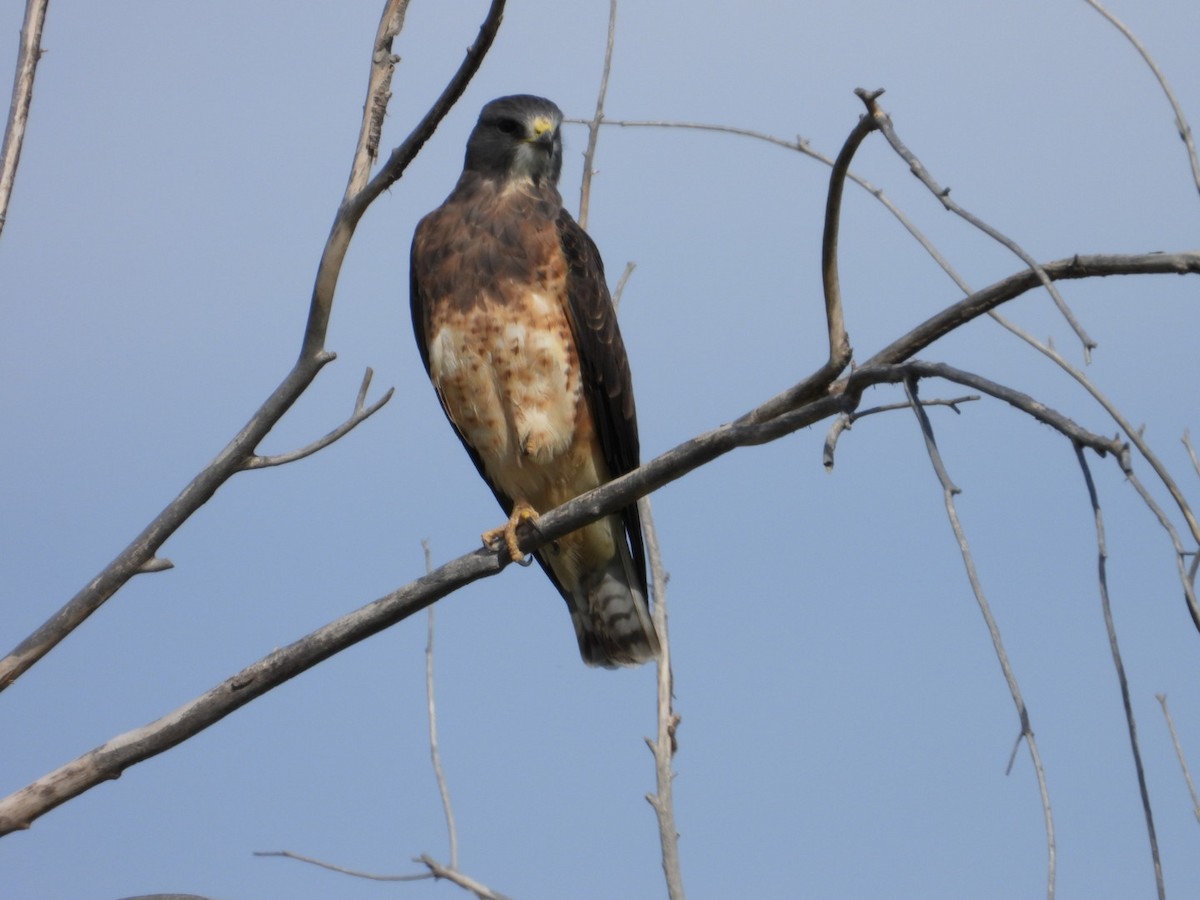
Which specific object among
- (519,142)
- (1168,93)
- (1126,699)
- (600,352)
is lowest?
(1126,699)

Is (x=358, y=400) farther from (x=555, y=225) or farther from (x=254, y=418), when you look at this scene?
(x=555, y=225)

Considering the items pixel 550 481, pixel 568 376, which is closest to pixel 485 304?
pixel 568 376

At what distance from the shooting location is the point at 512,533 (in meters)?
4.39

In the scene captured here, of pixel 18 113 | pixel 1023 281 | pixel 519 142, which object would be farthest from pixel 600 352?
pixel 1023 281

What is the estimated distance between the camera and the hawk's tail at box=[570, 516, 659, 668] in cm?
544

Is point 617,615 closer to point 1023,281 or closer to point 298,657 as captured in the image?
point 298,657

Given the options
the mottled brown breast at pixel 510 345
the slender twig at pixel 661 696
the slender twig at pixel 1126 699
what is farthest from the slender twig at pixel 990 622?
the mottled brown breast at pixel 510 345

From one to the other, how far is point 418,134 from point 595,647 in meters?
2.71

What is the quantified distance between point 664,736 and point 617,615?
5.30 feet

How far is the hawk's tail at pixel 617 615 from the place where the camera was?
5.44 meters

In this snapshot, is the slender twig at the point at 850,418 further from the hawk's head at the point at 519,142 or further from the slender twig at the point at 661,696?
the hawk's head at the point at 519,142

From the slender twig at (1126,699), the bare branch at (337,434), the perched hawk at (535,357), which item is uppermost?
the perched hawk at (535,357)

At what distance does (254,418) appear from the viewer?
3.56m

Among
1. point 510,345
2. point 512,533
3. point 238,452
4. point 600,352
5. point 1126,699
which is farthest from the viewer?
point 600,352
